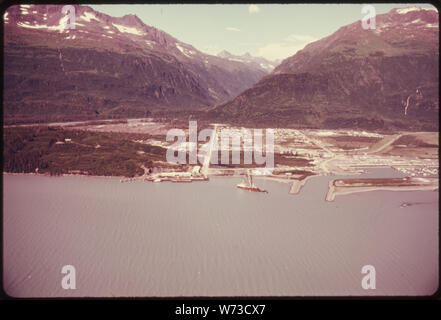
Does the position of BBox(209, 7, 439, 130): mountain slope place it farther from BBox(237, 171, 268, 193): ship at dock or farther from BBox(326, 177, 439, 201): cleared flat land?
BBox(237, 171, 268, 193): ship at dock

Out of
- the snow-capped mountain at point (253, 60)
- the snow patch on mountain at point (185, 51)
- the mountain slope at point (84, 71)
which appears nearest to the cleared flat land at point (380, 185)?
the mountain slope at point (84, 71)

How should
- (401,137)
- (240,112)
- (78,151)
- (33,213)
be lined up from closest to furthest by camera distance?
(33,213) < (78,151) < (401,137) < (240,112)

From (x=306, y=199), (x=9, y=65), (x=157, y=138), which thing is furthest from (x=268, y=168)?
(x=9, y=65)

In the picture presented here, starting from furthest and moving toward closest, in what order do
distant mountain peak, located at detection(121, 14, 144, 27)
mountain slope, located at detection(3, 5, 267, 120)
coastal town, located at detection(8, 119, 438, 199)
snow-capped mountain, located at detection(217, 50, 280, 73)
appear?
1. snow-capped mountain, located at detection(217, 50, 280, 73)
2. distant mountain peak, located at detection(121, 14, 144, 27)
3. mountain slope, located at detection(3, 5, 267, 120)
4. coastal town, located at detection(8, 119, 438, 199)

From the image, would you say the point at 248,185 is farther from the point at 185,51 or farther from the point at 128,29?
the point at 185,51

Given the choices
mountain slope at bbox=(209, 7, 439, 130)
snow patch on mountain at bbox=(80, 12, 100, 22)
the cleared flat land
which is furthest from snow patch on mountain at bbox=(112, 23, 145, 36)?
the cleared flat land

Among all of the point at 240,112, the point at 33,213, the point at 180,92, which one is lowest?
the point at 33,213

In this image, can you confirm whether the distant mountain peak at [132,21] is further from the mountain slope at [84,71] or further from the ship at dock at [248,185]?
the ship at dock at [248,185]

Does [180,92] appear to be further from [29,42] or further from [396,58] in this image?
[396,58]
